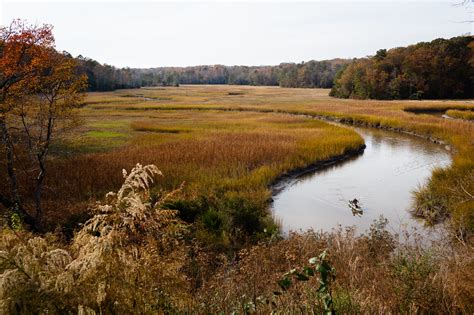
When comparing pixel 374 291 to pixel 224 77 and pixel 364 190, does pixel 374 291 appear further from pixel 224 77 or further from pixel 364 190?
pixel 224 77

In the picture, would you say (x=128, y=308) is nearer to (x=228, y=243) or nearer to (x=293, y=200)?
(x=228, y=243)

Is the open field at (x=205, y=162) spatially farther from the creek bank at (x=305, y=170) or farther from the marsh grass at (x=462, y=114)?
the marsh grass at (x=462, y=114)

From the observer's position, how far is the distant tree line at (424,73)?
64.8 metres

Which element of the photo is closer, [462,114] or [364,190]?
[364,190]

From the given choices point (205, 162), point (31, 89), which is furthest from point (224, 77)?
point (31, 89)

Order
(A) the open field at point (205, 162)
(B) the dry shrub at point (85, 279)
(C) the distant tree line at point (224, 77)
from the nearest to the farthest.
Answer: (B) the dry shrub at point (85, 279)
(A) the open field at point (205, 162)
(C) the distant tree line at point (224, 77)

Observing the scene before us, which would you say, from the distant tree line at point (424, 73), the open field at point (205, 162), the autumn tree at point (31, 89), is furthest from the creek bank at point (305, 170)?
the distant tree line at point (424, 73)

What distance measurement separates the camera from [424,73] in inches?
2601

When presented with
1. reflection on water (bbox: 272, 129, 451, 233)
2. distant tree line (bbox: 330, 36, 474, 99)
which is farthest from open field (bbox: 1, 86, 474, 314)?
distant tree line (bbox: 330, 36, 474, 99)

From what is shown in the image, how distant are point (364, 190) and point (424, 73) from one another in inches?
2266

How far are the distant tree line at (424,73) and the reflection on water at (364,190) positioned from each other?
4375cm

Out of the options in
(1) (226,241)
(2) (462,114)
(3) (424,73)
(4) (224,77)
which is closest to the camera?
(1) (226,241)

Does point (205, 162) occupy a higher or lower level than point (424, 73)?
lower

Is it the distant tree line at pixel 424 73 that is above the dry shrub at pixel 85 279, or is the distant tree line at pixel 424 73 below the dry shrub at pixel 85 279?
above
